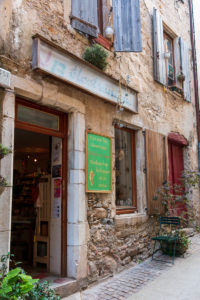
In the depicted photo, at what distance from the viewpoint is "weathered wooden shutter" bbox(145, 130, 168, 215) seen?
5668 millimetres

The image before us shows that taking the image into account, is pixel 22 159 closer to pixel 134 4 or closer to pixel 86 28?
pixel 86 28

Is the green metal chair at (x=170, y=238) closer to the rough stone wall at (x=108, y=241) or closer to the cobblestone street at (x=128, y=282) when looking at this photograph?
the cobblestone street at (x=128, y=282)

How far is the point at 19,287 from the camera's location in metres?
2.37

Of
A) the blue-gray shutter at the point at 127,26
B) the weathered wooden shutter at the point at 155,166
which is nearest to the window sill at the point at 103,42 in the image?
the blue-gray shutter at the point at 127,26

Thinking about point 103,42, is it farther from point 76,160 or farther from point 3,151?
point 3,151

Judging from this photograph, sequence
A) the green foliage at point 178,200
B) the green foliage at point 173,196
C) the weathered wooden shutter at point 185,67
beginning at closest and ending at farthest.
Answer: the green foliage at point 178,200 < the green foliage at point 173,196 < the weathered wooden shutter at point 185,67

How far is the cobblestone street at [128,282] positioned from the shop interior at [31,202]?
0.85 metres

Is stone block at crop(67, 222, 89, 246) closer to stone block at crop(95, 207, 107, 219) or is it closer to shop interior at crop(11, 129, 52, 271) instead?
stone block at crop(95, 207, 107, 219)

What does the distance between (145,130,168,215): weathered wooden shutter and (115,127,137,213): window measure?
0.96 feet

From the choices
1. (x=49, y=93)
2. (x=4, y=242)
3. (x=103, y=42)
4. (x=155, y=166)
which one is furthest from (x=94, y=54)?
(x=4, y=242)

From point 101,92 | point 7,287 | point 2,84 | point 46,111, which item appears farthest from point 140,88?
point 7,287

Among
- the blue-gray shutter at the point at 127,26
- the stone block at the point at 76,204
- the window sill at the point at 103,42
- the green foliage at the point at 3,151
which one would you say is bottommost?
the stone block at the point at 76,204

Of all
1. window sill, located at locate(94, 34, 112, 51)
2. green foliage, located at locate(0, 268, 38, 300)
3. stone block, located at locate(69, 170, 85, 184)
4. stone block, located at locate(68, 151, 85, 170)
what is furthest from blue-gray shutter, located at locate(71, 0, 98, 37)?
green foliage, located at locate(0, 268, 38, 300)

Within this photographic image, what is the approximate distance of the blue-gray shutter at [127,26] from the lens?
510cm
